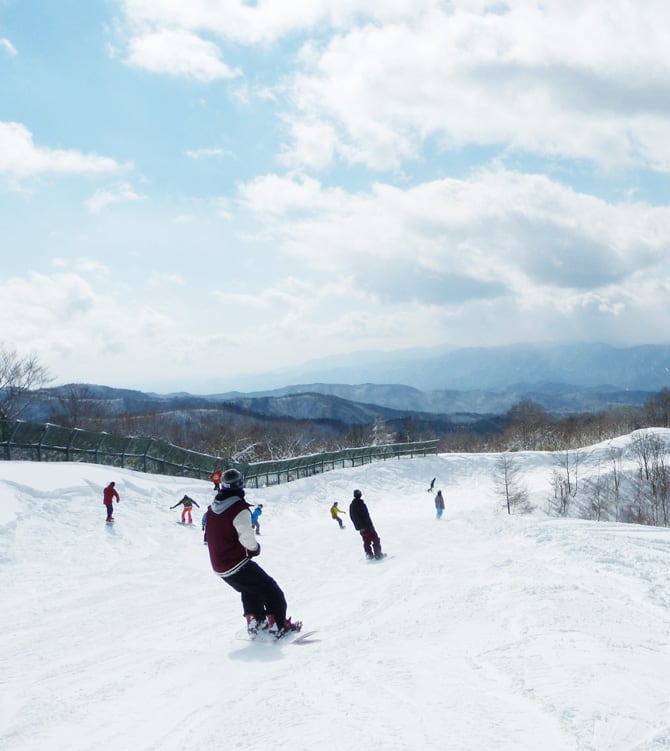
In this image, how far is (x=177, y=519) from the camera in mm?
19766

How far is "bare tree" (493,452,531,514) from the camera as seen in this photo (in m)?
40.4

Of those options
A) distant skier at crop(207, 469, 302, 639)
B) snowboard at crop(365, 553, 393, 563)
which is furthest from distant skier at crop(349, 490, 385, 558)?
distant skier at crop(207, 469, 302, 639)

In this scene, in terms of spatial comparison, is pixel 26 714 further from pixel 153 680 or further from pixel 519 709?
pixel 519 709

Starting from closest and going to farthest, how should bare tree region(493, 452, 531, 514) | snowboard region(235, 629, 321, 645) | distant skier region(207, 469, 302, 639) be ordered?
1. snowboard region(235, 629, 321, 645)
2. distant skier region(207, 469, 302, 639)
3. bare tree region(493, 452, 531, 514)

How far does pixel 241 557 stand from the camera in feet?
20.8

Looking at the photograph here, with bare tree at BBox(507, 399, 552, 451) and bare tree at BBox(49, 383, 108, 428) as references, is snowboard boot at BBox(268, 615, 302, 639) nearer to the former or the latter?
bare tree at BBox(49, 383, 108, 428)

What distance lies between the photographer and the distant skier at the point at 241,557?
20.7 ft

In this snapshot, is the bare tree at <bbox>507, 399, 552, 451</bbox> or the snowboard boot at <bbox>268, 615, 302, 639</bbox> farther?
the bare tree at <bbox>507, 399, 552, 451</bbox>

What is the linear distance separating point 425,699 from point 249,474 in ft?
92.7

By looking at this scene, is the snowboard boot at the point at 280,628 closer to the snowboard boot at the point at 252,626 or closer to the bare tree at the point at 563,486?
the snowboard boot at the point at 252,626

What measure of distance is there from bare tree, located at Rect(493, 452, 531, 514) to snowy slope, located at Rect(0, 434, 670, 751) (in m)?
27.1

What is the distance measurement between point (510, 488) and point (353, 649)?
41.7 metres

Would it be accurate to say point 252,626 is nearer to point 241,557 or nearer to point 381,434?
point 241,557

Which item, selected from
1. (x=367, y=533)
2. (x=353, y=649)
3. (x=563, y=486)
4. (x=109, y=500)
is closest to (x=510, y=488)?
(x=563, y=486)
